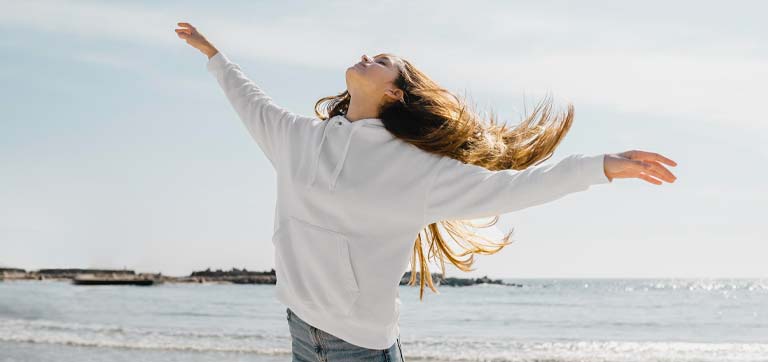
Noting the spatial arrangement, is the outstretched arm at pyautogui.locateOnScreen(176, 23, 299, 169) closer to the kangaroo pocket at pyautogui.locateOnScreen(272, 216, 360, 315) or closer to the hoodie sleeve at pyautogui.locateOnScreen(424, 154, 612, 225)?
the kangaroo pocket at pyautogui.locateOnScreen(272, 216, 360, 315)

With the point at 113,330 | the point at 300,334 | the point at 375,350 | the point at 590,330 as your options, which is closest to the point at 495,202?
the point at 375,350

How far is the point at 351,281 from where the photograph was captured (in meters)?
2.26

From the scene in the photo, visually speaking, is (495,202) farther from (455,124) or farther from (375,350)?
(375,350)

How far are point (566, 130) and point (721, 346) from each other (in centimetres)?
1223

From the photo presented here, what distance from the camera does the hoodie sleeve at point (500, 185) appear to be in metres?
1.93

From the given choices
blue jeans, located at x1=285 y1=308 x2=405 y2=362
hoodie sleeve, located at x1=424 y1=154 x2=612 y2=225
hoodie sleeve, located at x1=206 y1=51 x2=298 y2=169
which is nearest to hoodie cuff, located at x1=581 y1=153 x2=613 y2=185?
hoodie sleeve, located at x1=424 y1=154 x2=612 y2=225

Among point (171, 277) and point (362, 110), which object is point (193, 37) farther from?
point (171, 277)

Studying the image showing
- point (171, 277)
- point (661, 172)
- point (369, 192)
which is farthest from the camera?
point (171, 277)

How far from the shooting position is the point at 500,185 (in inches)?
81.8

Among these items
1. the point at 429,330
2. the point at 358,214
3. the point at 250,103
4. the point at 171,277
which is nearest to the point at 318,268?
the point at 358,214

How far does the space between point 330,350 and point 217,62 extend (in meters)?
1.10

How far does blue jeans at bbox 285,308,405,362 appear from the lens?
2270 millimetres

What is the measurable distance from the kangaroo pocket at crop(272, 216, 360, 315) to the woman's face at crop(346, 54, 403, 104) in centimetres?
45

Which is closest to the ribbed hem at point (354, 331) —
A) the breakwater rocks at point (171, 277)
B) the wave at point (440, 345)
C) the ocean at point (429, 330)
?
the ocean at point (429, 330)
